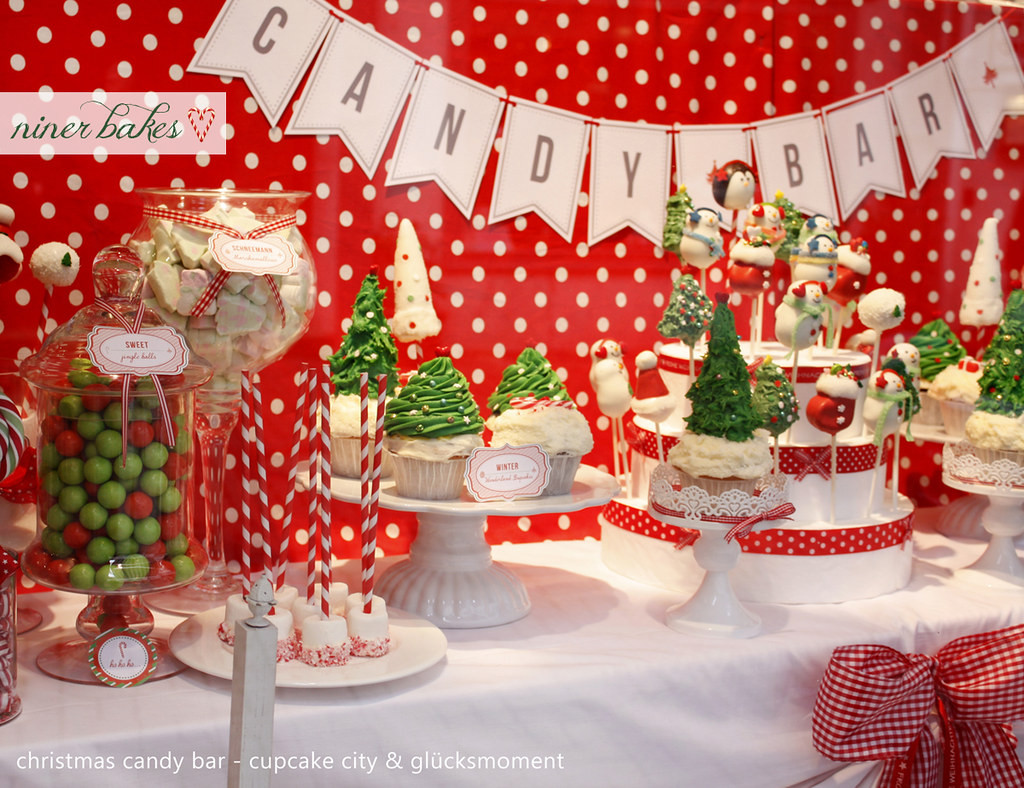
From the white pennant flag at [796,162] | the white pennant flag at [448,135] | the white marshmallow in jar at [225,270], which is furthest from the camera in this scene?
the white pennant flag at [796,162]

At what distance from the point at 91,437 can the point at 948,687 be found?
1.46 meters

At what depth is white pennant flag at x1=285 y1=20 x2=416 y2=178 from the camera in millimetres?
2100

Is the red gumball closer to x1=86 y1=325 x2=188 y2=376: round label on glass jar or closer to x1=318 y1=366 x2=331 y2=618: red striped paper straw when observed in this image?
x1=318 y1=366 x2=331 y2=618: red striped paper straw

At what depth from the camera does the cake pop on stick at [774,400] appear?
1.95 m

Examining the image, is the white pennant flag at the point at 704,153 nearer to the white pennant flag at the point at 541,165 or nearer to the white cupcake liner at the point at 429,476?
the white pennant flag at the point at 541,165

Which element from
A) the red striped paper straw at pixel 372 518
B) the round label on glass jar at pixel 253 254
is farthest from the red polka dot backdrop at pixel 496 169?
the red striped paper straw at pixel 372 518

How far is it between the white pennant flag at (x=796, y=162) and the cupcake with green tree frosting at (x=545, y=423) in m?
0.87

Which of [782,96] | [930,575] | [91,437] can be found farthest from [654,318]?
[91,437]

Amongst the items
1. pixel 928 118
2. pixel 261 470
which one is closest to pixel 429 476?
pixel 261 470

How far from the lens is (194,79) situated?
201 centimetres

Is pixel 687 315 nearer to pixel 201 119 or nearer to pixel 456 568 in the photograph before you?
pixel 456 568

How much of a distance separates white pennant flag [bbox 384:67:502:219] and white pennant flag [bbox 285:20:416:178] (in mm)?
39

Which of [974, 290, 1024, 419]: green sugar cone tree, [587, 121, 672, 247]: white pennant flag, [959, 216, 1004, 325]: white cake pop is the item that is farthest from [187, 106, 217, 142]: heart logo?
[959, 216, 1004, 325]: white cake pop

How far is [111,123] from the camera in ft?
6.45
